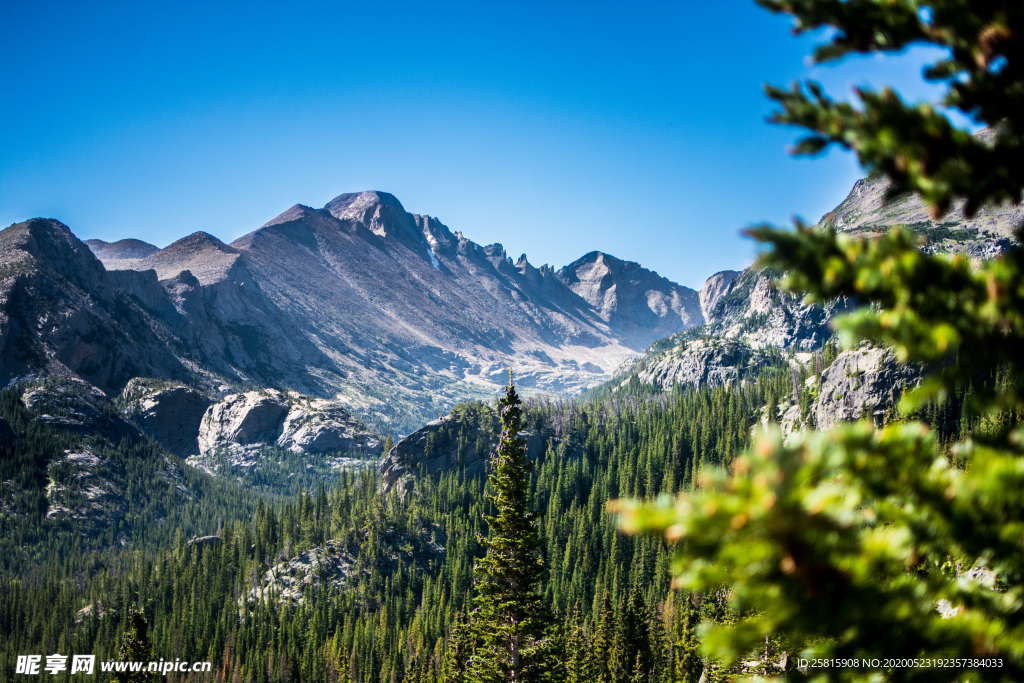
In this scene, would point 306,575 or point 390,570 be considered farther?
point 390,570

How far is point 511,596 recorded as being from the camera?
27422mm

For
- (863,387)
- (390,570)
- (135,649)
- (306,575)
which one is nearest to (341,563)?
(306,575)

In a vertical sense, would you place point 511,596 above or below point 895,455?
below

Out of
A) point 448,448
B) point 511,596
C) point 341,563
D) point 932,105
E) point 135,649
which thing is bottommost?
point 341,563

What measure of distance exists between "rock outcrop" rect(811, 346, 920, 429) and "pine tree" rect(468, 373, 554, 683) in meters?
121

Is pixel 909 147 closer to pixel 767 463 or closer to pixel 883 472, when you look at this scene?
pixel 883 472

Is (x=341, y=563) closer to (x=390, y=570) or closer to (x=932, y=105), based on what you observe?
(x=390, y=570)

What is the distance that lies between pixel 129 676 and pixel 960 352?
147 ft

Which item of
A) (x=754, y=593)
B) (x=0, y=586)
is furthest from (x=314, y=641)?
(x=754, y=593)

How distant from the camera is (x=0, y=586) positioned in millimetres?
153500

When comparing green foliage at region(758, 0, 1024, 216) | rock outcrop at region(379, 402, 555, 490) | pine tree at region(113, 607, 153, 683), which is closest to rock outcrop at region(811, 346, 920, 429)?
rock outcrop at region(379, 402, 555, 490)

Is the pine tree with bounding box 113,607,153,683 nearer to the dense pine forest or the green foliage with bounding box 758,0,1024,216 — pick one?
the dense pine forest

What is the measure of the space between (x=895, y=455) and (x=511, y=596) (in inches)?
1028

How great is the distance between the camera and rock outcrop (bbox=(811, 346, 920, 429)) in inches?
5197
